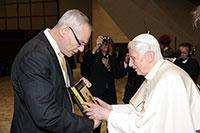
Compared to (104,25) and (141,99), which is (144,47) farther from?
(104,25)

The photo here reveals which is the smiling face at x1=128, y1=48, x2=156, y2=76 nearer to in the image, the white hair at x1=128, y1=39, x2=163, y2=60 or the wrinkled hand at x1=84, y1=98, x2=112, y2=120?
the white hair at x1=128, y1=39, x2=163, y2=60

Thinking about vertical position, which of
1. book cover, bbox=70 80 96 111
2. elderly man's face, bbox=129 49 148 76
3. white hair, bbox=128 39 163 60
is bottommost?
book cover, bbox=70 80 96 111

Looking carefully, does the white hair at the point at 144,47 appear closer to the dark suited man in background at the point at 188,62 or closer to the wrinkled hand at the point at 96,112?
the wrinkled hand at the point at 96,112

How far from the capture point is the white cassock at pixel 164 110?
87.7 inches

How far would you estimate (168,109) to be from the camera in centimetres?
223

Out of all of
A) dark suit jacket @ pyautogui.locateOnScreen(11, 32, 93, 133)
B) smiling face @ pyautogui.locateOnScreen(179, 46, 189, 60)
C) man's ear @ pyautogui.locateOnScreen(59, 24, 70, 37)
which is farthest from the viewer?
smiling face @ pyautogui.locateOnScreen(179, 46, 189, 60)

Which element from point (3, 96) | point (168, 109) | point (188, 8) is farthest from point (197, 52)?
point (168, 109)

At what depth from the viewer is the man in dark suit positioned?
1.73 metres

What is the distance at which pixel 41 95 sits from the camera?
1714 mm

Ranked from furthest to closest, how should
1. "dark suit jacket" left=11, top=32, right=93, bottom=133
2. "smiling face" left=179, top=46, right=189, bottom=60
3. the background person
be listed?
"smiling face" left=179, top=46, right=189, bottom=60
the background person
"dark suit jacket" left=11, top=32, right=93, bottom=133

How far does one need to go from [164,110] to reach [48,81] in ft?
2.79

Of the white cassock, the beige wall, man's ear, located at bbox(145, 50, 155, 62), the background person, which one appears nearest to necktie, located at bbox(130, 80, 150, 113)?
the white cassock

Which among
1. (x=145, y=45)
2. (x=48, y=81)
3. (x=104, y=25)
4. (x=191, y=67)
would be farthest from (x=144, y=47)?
(x=104, y=25)

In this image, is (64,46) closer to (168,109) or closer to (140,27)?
(168,109)
